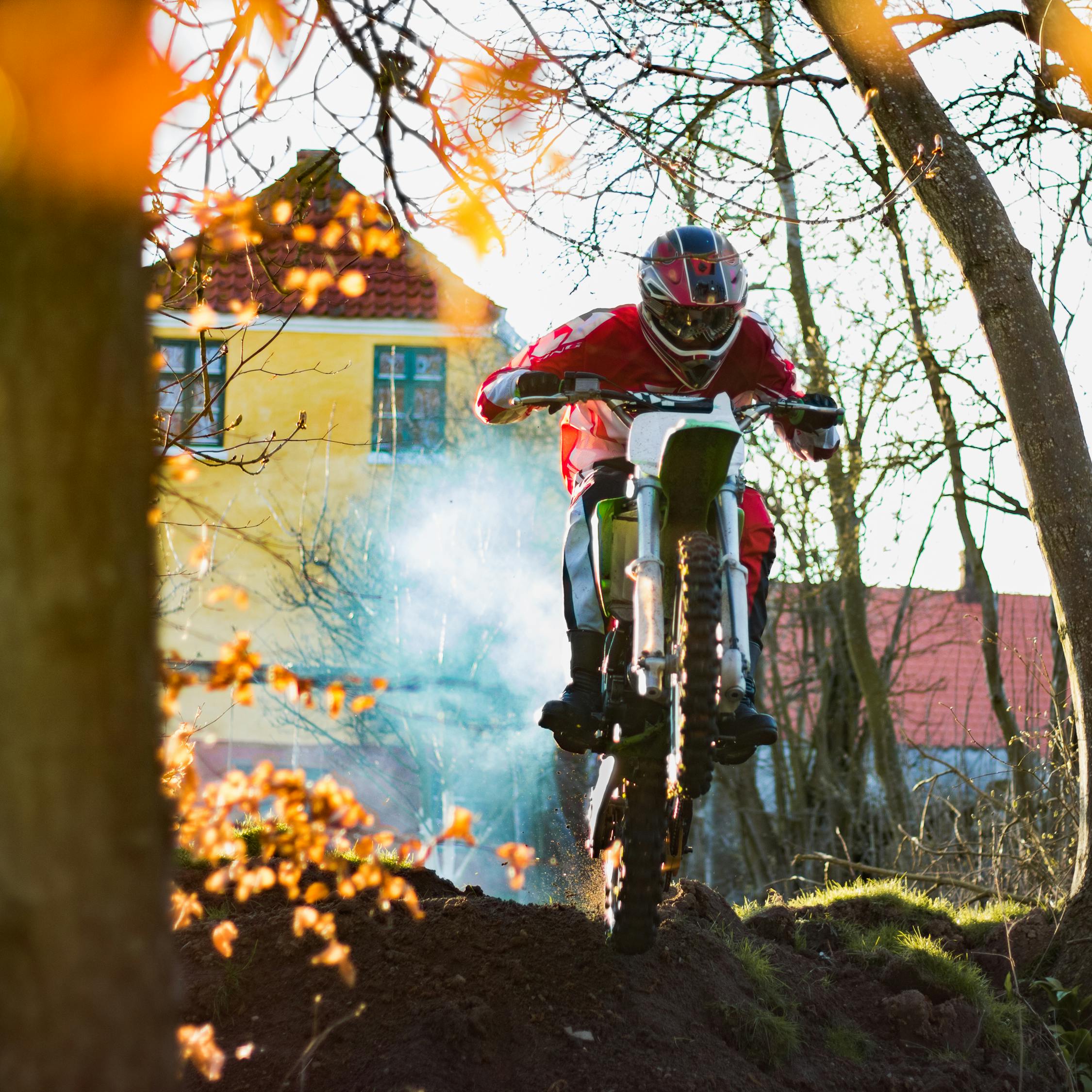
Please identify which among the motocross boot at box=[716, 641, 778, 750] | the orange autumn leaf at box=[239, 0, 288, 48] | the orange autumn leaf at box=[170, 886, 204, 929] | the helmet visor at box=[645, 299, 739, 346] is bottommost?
the orange autumn leaf at box=[170, 886, 204, 929]

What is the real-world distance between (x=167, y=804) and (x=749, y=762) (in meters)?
18.4

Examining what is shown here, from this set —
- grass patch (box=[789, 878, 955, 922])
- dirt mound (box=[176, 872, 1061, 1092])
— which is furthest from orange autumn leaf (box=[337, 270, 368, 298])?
grass patch (box=[789, 878, 955, 922])

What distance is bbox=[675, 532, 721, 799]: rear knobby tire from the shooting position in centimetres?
386

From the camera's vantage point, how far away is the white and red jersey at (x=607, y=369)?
4941 millimetres

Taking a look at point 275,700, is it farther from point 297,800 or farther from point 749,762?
point 297,800

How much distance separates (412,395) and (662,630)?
17.0m

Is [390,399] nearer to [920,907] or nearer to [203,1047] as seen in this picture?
[920,907]

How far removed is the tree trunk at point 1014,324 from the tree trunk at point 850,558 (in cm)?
782

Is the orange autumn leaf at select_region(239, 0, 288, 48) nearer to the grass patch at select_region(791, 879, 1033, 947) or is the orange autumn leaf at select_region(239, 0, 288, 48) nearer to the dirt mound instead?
the dirt mound

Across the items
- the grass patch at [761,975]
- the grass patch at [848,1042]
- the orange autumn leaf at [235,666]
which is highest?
Answer: the orange autumn leaf at [235,666]

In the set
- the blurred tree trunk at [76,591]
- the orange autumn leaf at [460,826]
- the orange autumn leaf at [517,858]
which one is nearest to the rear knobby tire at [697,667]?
the orange autumn leaf at [517,858]

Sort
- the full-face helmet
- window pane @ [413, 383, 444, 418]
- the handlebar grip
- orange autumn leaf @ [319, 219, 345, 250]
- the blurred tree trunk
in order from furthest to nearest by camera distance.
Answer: window pane @ [413, 383, 444, 418] → the handlebar grip → the full-face helmet → orange autumn leaf @ [319, 219, 345, 250] → the blurred tree trunk

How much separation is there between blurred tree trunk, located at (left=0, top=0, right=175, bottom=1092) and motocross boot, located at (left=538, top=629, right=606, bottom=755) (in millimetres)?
2770

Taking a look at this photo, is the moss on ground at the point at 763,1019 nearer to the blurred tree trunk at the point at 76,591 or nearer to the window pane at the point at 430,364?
the blurred tree trunk at the point at 76,591
